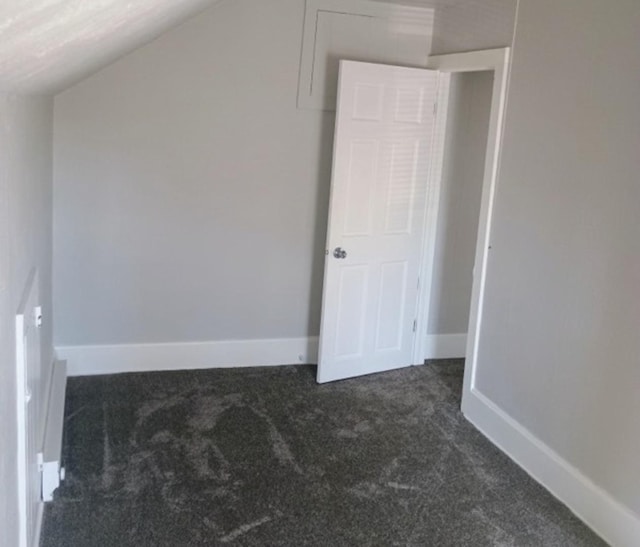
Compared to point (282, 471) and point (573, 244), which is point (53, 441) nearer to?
point (282, 471)

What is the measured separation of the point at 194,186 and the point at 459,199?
72.6 inches

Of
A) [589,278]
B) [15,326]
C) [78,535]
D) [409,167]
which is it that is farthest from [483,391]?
[15,326]

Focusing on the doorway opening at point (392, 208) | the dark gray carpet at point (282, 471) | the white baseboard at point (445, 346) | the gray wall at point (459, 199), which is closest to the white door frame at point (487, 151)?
the doorway opening at point (392, 208)

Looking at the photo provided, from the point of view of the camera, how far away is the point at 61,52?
5.16 feet

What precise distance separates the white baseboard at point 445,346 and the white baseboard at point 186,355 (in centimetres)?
86

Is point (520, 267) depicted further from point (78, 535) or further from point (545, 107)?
point (78, 535)

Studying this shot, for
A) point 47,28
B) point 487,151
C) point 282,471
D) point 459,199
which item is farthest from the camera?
point 459,199

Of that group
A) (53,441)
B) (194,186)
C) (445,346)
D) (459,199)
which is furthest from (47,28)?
(445,346)

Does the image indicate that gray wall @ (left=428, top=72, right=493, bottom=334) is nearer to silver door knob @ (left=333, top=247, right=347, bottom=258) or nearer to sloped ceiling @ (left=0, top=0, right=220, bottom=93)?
silver door knob @ (left=333, top=247, right=347, bottom=258)

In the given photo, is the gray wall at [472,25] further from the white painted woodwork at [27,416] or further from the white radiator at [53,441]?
the white radiator at [53,441]

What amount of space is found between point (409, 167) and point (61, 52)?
128 inches

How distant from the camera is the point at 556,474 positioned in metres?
3.33

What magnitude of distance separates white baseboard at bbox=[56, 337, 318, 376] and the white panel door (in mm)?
374

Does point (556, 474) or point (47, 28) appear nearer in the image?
point (47, 28)
